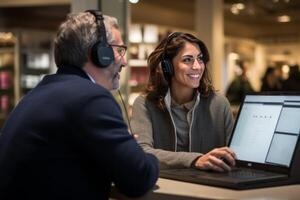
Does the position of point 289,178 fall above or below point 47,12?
below

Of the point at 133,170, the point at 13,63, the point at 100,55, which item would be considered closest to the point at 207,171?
the point at 133,170

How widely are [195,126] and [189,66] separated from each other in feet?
0.89

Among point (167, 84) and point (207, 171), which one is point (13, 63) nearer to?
point (167, 84)

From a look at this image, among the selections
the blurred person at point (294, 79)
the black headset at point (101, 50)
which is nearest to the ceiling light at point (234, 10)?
the blurred person at point (294, 79)

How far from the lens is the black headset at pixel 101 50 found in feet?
5.28

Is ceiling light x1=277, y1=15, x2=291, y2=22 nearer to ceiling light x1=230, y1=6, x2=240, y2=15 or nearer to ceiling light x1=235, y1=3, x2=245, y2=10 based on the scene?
ceiling light x1=230, y1=6, x2=240, y2=15

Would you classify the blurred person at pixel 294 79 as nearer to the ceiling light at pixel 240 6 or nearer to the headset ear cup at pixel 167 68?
the headset ear cup at pixel 167 68

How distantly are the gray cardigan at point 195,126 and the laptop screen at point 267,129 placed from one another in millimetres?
270

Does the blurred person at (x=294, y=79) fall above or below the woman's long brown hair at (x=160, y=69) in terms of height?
below

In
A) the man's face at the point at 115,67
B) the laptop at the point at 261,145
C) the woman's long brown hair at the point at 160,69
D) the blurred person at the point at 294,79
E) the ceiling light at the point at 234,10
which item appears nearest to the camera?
the laptop at the point at 261,145

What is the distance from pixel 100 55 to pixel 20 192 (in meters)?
0.46

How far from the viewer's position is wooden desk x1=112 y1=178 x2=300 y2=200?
143cm

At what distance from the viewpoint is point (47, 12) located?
10422 mm

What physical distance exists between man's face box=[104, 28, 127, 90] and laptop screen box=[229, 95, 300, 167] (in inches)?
18.9
